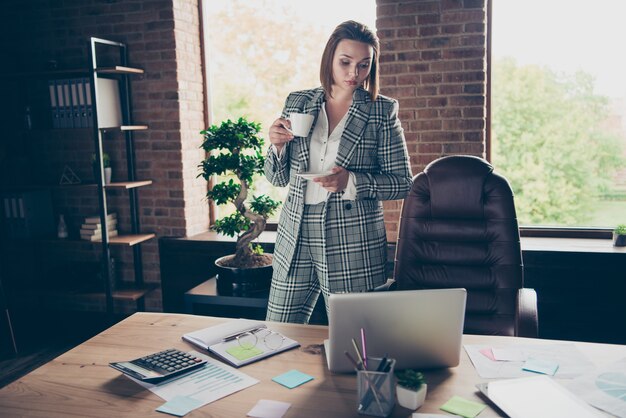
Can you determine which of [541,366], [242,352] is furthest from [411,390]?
[242,352]

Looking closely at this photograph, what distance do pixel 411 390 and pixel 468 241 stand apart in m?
1.15

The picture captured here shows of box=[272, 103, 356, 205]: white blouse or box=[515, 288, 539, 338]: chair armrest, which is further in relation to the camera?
box=[272, 103, 356, 205]: white blouse

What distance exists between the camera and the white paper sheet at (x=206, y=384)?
1.36 meters

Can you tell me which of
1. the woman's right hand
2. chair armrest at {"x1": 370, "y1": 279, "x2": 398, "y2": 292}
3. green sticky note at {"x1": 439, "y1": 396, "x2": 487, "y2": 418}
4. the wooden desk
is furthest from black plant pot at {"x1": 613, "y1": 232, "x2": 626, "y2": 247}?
green sticky note at {"x1": 439, "y1": 396, "x2": 487, "y2": 418}

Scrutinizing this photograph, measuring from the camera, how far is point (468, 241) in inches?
91.0

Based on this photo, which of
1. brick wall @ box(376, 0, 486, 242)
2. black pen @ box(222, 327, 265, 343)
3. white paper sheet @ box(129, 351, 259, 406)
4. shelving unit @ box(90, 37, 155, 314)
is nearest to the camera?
white paper sheet @ box(129, 351, 259, 406)

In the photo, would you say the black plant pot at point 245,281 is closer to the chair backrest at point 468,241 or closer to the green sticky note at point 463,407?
the chair backrest at point 468,241

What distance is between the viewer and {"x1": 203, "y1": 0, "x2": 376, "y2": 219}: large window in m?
3.71

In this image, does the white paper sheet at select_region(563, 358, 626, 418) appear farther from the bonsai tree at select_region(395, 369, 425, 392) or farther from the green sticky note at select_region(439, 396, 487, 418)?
the bonsai tree at select_region(395, 369, 425, 392)

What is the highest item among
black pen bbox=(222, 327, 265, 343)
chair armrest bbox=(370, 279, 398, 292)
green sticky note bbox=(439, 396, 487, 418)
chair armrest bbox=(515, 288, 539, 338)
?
black pen bbox=(222, 327, 265, 343)

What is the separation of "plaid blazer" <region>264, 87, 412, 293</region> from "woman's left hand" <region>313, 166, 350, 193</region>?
0.08 meters

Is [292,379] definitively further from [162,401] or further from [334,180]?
[334,180]

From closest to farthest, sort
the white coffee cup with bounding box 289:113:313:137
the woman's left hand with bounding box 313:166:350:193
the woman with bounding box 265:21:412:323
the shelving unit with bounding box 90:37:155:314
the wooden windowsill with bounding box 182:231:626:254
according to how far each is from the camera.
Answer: the white coffee cup with bounding box 289:113:313:137 → the woman's left hand with bounding box 313:166:350:193 → the woman with bounding box 265:21:412:323 → the wooden windowsill with bounding box 182:231:626:254 → the shelving unit with bounding box 90:37:155:314

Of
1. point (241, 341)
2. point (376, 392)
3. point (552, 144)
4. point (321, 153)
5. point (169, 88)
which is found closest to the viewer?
point (376, 392)
